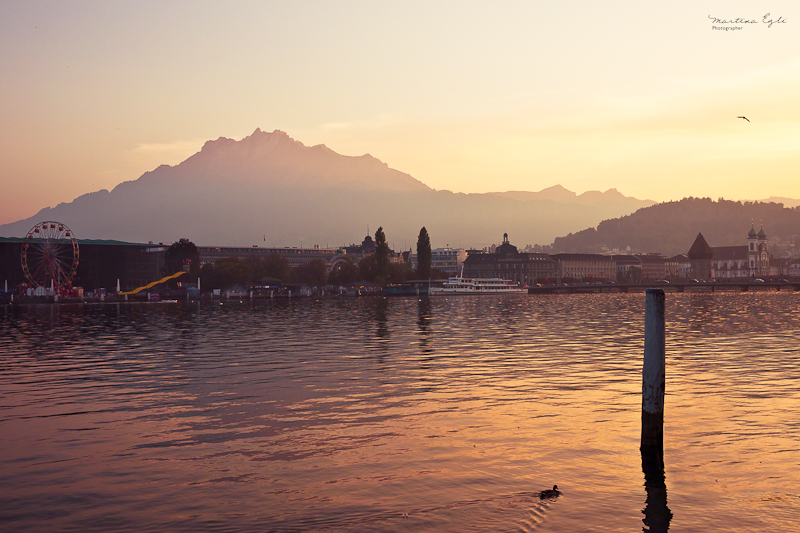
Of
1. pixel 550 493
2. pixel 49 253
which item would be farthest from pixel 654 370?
pixel 49 253

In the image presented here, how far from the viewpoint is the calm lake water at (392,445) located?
13.5 metres

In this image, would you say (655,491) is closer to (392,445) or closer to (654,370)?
(654,370)

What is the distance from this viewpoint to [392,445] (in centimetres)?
1866

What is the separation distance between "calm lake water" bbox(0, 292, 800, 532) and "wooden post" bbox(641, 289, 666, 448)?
2.68 feet

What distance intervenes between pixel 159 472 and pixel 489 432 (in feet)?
28.0

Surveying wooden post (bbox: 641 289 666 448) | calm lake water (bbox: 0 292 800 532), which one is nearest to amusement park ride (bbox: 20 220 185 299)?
calm lake water (bbox: 0 292 800 532)

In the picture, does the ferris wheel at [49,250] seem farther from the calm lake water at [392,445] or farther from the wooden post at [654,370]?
the wooden post at [654,370]

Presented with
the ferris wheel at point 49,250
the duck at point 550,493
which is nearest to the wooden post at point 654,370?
the duck at point 550,493

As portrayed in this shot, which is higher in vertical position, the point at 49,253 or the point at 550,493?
the point at 49,253

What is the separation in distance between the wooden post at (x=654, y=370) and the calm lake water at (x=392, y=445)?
2.68 ft

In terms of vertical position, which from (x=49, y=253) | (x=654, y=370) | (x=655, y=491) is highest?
(x=49, y=253)

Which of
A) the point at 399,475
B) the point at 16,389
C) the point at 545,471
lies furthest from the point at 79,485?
the point at 16,389

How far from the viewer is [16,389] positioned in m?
29.2

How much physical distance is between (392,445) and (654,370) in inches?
257
